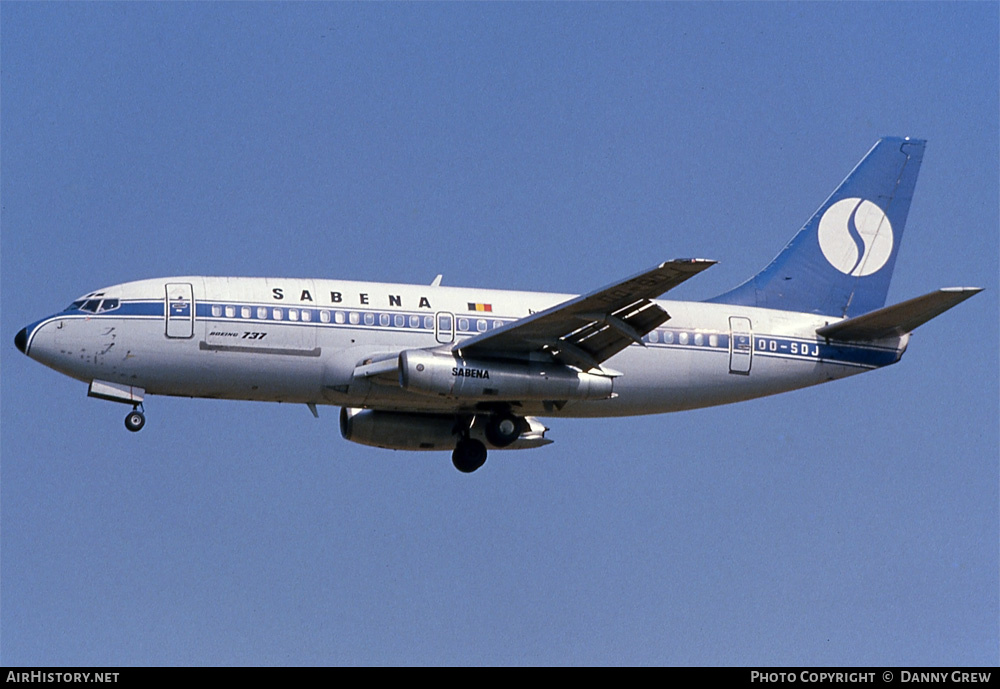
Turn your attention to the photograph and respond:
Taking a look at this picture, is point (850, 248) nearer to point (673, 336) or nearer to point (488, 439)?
point (673, 336)

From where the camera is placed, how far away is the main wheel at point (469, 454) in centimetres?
4519

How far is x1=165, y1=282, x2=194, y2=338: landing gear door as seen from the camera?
40.1m

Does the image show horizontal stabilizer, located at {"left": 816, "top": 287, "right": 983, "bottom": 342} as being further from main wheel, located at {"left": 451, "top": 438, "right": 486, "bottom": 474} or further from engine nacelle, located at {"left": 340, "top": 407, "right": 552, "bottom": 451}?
main wheel, located at {"left": 451, "top": 438, "right": 486, "bottom": 474}

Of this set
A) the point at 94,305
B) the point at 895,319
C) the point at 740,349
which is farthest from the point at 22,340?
the point at 895,319

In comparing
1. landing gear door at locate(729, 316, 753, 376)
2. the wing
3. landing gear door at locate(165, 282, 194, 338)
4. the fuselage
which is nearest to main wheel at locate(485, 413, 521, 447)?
the fuselage

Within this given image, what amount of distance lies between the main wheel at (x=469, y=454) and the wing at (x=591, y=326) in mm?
4679

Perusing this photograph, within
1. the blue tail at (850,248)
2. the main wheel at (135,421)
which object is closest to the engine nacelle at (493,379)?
the main wheel at (135,421)

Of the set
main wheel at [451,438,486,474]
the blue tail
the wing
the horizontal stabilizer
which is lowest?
main wheel at [451,438,486,474]

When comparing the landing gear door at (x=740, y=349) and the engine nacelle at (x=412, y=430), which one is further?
the engine nacelle at (x=412, y=430)

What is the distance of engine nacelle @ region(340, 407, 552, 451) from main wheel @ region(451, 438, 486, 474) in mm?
177

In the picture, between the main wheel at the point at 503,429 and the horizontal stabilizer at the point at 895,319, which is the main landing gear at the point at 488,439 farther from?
the horizontal stabilizer at the point at 895,319

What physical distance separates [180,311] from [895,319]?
18.6 metres
